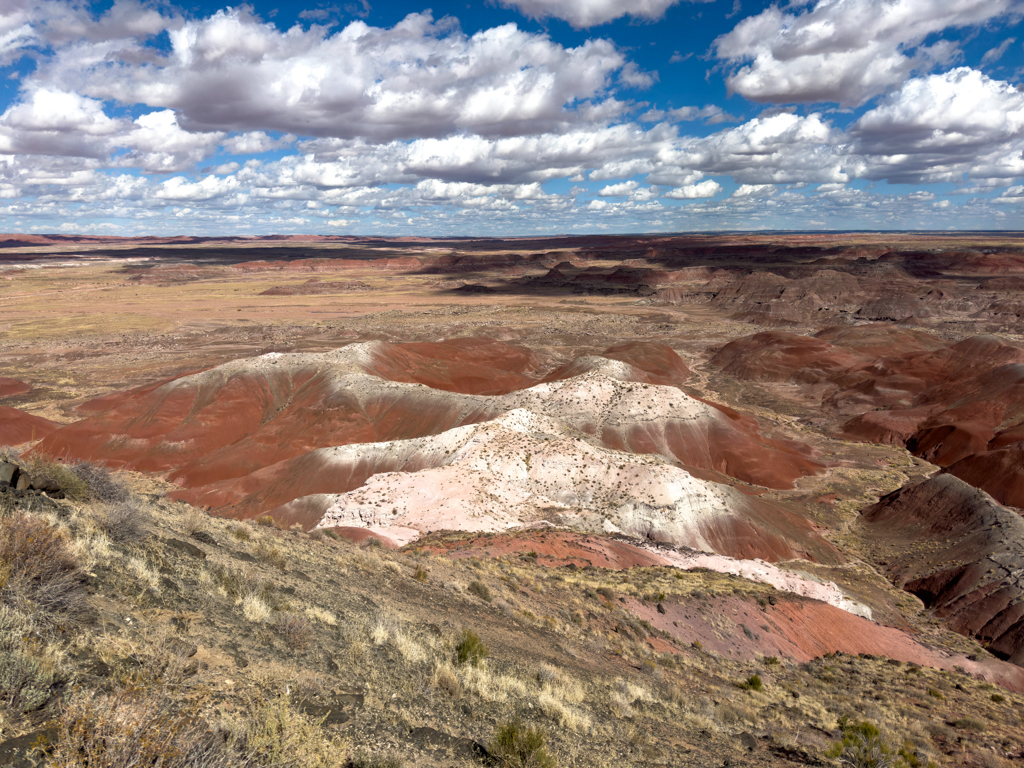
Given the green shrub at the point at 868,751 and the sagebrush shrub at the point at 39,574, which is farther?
the green shrub at the point at 868,751

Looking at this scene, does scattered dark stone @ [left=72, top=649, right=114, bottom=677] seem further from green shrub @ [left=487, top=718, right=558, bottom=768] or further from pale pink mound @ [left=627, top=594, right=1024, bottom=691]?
pale pink mound @ [left=627, top=594, right=1024, bottom=691]

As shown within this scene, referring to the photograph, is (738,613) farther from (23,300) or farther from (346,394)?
(23,300)

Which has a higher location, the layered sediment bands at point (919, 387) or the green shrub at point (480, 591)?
the green shrub at point (480, 591)

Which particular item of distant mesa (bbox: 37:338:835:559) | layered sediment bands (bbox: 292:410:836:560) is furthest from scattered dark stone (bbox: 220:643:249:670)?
distant mesa (bbox: 37:338:835:559)

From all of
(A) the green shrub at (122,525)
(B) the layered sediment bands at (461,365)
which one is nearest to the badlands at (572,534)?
(A) the green shrub at (122,525)

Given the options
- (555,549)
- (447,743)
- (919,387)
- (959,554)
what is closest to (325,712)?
(447,743)

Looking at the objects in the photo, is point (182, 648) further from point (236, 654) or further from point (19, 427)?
point (19, 427)

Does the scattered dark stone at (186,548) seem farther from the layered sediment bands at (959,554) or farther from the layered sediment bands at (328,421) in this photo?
the layered sediment bands at (959,554)
